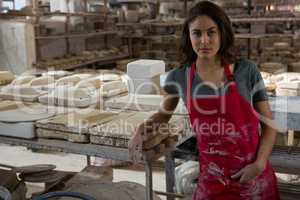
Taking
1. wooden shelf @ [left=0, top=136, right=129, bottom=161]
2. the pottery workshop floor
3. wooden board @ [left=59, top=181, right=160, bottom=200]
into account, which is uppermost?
wooden shelf @ [left=0, top=136, right=129, bottom=161]

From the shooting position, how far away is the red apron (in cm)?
157

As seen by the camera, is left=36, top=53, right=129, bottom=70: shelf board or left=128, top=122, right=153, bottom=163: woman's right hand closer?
left=128, top=122, right=153, bottom=163: woman's right hand

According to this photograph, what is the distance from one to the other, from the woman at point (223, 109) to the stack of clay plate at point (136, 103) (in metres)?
0.67

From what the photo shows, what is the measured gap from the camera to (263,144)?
1560 mm

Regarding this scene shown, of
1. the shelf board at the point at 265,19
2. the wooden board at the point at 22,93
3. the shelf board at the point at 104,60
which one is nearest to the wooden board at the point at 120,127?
the wooden board at the point at 22,93

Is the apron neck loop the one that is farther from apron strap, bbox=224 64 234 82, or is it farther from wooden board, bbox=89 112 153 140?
wooden board, bbox=89 112 153 140

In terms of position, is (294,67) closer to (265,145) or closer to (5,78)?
(5,78)

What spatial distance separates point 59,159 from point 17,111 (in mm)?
2333

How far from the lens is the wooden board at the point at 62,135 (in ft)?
6.66

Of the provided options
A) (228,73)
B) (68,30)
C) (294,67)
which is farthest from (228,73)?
(68,30)

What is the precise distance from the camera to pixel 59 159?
462 centimetres

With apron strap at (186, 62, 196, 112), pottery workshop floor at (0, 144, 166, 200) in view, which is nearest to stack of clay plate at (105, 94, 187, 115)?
apron strap at (186, 62, 196, 112)

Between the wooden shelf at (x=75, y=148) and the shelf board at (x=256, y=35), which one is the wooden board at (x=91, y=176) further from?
the shelf board at (x=256, y=35)

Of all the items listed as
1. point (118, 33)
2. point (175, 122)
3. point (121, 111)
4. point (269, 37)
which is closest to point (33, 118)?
point (121, 111)
